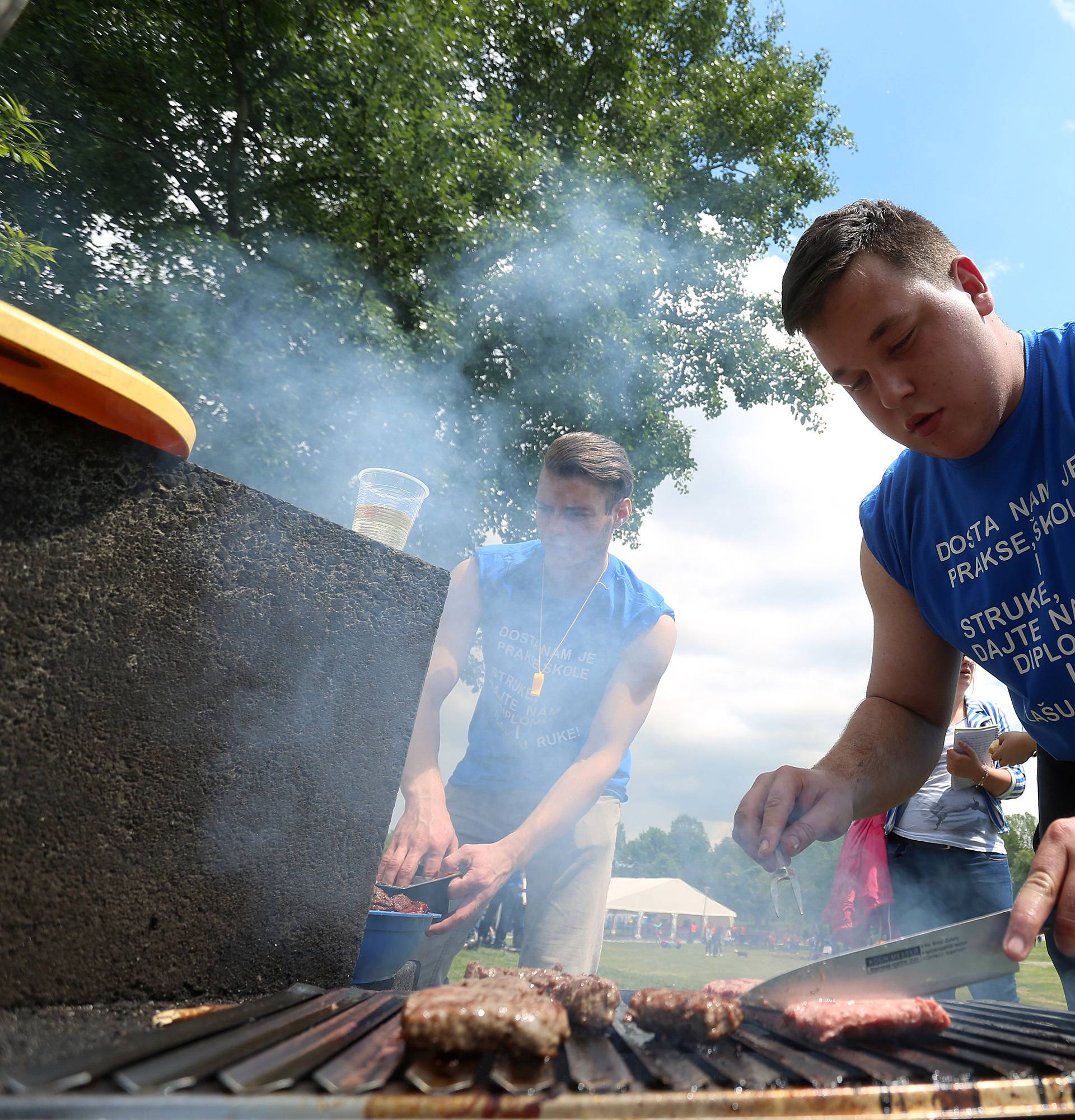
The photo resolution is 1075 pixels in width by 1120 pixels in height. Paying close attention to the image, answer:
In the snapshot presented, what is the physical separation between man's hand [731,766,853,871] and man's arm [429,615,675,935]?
1.19 metres

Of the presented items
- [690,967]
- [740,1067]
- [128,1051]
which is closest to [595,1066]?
[740,1067]

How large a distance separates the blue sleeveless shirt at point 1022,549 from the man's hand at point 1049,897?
2.57 ft

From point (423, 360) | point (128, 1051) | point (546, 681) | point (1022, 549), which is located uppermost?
point (423, 360)

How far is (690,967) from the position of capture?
17.7 meters

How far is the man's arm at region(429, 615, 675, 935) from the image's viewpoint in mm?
2674

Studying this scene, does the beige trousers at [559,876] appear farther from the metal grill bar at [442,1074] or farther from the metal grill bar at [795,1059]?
the metal grill bar at [442,1074]

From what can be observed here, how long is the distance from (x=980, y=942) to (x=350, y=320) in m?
8.24

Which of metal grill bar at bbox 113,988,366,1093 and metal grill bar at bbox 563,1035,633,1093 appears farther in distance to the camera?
metal grill bar at bbox 563,1035,633,1093

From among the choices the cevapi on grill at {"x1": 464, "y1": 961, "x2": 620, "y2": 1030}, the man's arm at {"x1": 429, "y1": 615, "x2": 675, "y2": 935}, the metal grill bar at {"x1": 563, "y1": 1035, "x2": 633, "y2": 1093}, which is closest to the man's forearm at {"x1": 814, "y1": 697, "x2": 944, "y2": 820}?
the cevapi on grill at {"x1": 464, "y1": 961, "x2": 620, "y2": 1030}

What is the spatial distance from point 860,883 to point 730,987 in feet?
9.65

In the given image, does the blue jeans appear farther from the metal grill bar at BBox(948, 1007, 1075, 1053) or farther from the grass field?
the metal grill bar at BBox(948, 1007, 1075, 1053)

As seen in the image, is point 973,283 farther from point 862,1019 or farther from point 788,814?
point 862,1019

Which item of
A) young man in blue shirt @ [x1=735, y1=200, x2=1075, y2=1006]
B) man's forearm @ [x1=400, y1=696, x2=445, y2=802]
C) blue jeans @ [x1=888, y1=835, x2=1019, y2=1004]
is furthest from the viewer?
blue jeans @ [x1=888, y1=835, x2=1019, y2=1004]

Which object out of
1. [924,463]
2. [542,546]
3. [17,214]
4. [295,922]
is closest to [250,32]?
[17,214]
